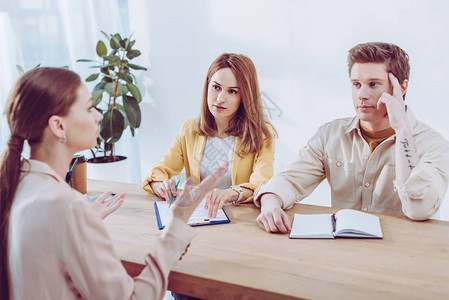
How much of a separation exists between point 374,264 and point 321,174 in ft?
2.44

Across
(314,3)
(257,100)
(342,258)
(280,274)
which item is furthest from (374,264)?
(314,3)

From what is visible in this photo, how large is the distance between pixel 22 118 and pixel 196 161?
1.12m

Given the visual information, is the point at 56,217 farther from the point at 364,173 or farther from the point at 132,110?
the point at 132,110

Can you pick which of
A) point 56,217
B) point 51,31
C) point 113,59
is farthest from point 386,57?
point 51,31

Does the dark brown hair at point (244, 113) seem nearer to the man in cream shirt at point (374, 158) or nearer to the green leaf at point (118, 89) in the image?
the man in cream shirt at point (374, 158)

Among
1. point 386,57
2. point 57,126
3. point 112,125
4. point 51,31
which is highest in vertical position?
point 51,31

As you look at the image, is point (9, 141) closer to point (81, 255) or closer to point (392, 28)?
point (81, 255)

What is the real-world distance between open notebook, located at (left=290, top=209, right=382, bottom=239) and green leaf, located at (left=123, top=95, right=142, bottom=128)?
1862mm

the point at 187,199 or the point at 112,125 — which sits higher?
the point at 187,199

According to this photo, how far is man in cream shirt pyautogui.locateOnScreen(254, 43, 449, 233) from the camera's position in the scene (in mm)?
1254

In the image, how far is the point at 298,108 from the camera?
2.71 m

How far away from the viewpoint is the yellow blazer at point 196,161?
1739 millimetres

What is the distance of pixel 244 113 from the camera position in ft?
6.03

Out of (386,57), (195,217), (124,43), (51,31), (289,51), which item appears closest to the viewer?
(195,217)
